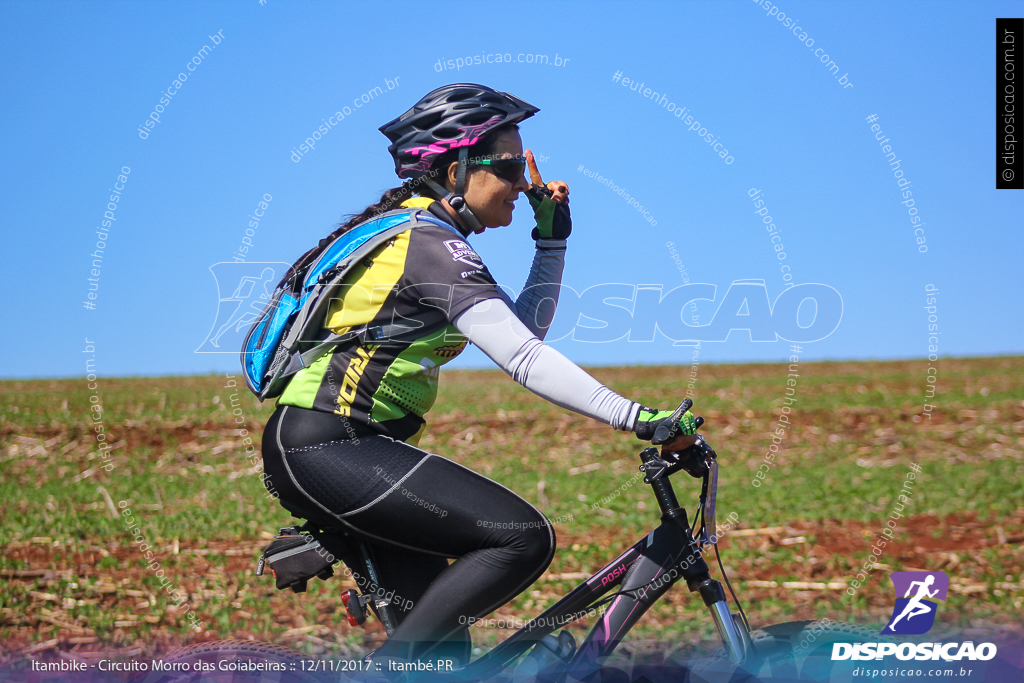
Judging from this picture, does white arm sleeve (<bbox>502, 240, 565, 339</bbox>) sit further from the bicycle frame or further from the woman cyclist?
the bicycle frame

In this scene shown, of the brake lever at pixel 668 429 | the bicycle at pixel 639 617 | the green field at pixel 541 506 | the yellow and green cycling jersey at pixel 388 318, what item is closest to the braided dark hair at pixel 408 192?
the yellow and green cycling jersey at pixel 388 318

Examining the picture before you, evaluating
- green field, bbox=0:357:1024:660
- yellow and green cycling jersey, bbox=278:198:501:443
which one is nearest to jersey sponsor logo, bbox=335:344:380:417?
yellow and green cycling jersey, bbox=278:198:501:443

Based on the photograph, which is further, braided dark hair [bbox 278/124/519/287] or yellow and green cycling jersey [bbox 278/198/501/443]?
braided dark hair [bbox 278/124/519/287]

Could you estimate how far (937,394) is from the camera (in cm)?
1847

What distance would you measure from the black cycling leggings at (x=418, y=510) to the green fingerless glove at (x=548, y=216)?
1.19 meters

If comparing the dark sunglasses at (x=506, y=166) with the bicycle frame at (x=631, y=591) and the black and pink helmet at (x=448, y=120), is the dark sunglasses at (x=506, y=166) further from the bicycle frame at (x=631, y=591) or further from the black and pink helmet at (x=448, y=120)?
the bicycle frame at (x=631, y=591)

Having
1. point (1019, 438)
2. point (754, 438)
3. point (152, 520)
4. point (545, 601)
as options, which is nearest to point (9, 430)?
point (152, 520)

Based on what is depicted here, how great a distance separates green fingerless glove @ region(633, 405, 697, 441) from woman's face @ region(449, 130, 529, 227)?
101 cm

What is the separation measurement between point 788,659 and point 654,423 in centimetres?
103

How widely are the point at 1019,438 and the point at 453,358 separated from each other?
1301 centimetres

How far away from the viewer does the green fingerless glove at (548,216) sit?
3367 mm

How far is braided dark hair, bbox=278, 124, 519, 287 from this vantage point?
2.94 m

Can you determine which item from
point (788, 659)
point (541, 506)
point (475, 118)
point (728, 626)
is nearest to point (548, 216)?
point (475, 118)

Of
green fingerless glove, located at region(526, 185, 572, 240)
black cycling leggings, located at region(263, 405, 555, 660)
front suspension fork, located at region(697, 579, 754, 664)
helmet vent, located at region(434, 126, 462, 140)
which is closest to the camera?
black cycling leggings, located at region(263, 405, 555, 660)
